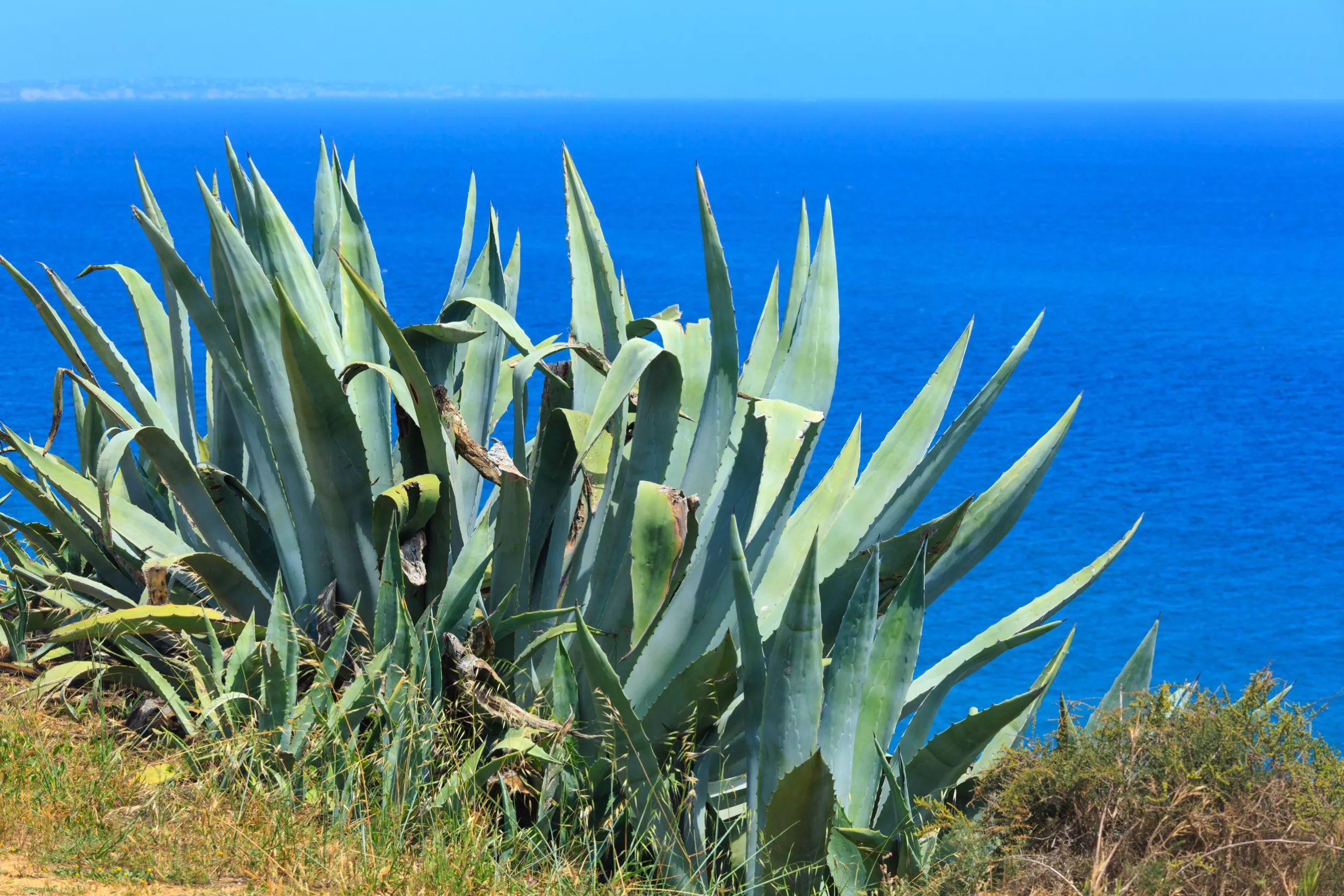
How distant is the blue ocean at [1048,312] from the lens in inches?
297

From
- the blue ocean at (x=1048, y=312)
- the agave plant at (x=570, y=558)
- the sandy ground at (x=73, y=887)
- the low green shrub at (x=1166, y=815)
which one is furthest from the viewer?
the blue ocean at (x=1048, y=312)

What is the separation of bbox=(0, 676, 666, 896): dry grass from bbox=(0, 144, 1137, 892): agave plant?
118mm

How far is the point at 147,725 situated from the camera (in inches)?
88.3

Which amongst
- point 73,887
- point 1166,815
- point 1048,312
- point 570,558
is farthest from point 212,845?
point 1048,312

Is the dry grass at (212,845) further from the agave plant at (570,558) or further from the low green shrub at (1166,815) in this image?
the low green shrub at (1166,815)

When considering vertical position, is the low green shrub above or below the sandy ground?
above

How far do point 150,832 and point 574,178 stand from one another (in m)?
1.39

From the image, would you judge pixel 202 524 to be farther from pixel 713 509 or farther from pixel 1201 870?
pixel 1201 870

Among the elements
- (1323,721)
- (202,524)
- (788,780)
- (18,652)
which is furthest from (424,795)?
(1323,721)

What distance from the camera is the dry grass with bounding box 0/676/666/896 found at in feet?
5.65

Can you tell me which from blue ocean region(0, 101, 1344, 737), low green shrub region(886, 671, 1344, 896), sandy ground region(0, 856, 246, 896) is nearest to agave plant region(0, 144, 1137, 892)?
low green shrub region(886, 671, 1344, 896)

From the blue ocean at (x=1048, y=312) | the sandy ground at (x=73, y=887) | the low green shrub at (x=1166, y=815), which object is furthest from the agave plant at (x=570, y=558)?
the blue ocean at (x=1048, y=312)

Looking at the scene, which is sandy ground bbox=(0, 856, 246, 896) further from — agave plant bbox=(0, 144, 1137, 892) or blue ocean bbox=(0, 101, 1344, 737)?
blue ocean bbox=(0, 101, 1344, 737)

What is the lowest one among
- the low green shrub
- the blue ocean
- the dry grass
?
the blue ocean
